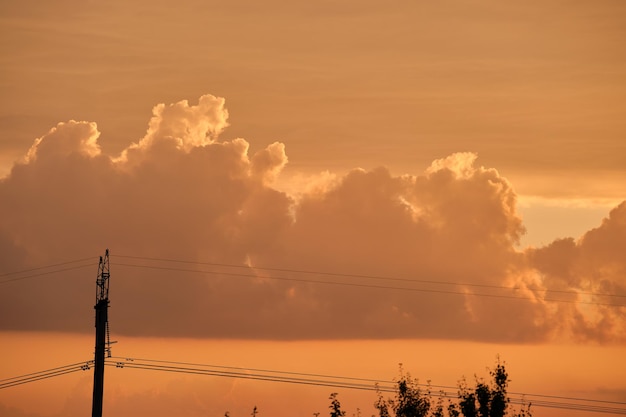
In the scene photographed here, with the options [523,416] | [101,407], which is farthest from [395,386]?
[101,407]

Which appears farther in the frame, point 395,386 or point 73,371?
point 395,386

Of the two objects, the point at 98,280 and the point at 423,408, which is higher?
the point at 98,280

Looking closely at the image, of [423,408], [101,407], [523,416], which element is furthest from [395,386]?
[101,407]

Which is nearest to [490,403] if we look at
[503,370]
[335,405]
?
[503,370]

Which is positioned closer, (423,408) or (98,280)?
(98,280)

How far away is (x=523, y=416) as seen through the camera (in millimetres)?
118312

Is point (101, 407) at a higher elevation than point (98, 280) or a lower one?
lower

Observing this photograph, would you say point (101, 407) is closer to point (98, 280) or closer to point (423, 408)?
point (98, 280)

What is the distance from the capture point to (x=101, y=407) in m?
109

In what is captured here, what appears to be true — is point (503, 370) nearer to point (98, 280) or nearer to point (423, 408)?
point (423, 408)

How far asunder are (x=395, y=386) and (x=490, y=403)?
381 inches

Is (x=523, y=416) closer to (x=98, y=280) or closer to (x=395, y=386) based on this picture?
(x=395, y=386)

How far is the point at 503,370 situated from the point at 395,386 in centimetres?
1073

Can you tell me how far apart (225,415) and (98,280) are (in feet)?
63.3
